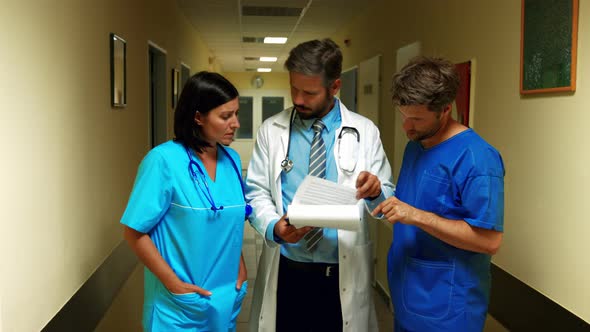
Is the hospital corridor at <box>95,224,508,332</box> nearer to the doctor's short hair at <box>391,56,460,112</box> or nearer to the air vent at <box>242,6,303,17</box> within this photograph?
the doctor's short hair at <box>391,56,460,112</box>

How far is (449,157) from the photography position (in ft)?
4.67

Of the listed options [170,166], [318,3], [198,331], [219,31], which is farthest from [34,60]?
[219,31]

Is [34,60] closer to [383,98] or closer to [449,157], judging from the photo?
[449,157]

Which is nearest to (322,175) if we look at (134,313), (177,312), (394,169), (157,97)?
(177,312)

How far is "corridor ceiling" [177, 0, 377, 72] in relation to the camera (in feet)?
16.2

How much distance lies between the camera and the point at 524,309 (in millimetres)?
2020

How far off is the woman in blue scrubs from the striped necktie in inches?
9.6

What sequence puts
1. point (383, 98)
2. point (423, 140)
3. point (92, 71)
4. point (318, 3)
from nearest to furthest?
point (423, 140), point (92, 71), point (383, 98), point (318, 3)

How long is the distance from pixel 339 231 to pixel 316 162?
0.24 meters

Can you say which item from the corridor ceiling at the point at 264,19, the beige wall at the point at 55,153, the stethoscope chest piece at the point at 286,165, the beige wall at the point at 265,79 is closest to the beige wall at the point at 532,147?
the stethoscope chest piece at the point at 286,165

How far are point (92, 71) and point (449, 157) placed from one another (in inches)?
66.3

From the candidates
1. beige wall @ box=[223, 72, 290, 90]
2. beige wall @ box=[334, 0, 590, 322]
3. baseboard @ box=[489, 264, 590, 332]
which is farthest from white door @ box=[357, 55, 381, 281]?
beige wall @ box=[223, 72, 290, 90]

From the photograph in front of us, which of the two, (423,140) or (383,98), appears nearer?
(423,140)

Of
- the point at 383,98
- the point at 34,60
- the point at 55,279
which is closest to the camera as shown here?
the point at 34,60
